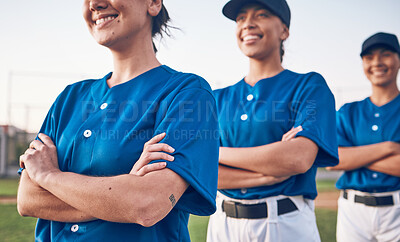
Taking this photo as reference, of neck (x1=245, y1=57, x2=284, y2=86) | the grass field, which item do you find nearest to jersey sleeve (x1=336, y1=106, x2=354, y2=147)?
neck (x1=245, y1=57, x2=284, y2=86)

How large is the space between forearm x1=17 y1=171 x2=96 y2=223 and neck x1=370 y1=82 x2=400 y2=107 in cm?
317

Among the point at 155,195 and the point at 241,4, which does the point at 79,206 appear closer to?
the point at 155,195

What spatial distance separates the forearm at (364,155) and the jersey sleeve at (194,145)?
2116 millimetres

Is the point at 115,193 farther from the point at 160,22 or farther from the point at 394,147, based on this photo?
the point at 394,147

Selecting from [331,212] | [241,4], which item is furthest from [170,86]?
[331,212]

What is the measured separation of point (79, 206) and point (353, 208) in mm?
2917

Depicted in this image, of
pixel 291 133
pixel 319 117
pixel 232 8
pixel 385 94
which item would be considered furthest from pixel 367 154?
pixel 232 8

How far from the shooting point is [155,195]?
57.4 inches

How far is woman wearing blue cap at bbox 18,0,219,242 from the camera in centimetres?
149

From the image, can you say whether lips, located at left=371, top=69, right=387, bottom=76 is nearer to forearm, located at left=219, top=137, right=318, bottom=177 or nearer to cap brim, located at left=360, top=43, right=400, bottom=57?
cap brim, located at left=360, top=43, right=400, bottom=57

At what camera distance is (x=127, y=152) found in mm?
1608

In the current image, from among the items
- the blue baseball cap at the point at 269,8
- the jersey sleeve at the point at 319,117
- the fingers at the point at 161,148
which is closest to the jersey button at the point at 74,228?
the fingers at the point at 161,148

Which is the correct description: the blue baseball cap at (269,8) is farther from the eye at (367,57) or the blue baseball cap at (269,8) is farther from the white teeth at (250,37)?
the eye at (367,57)

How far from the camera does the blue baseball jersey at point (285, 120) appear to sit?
98.2 inches
